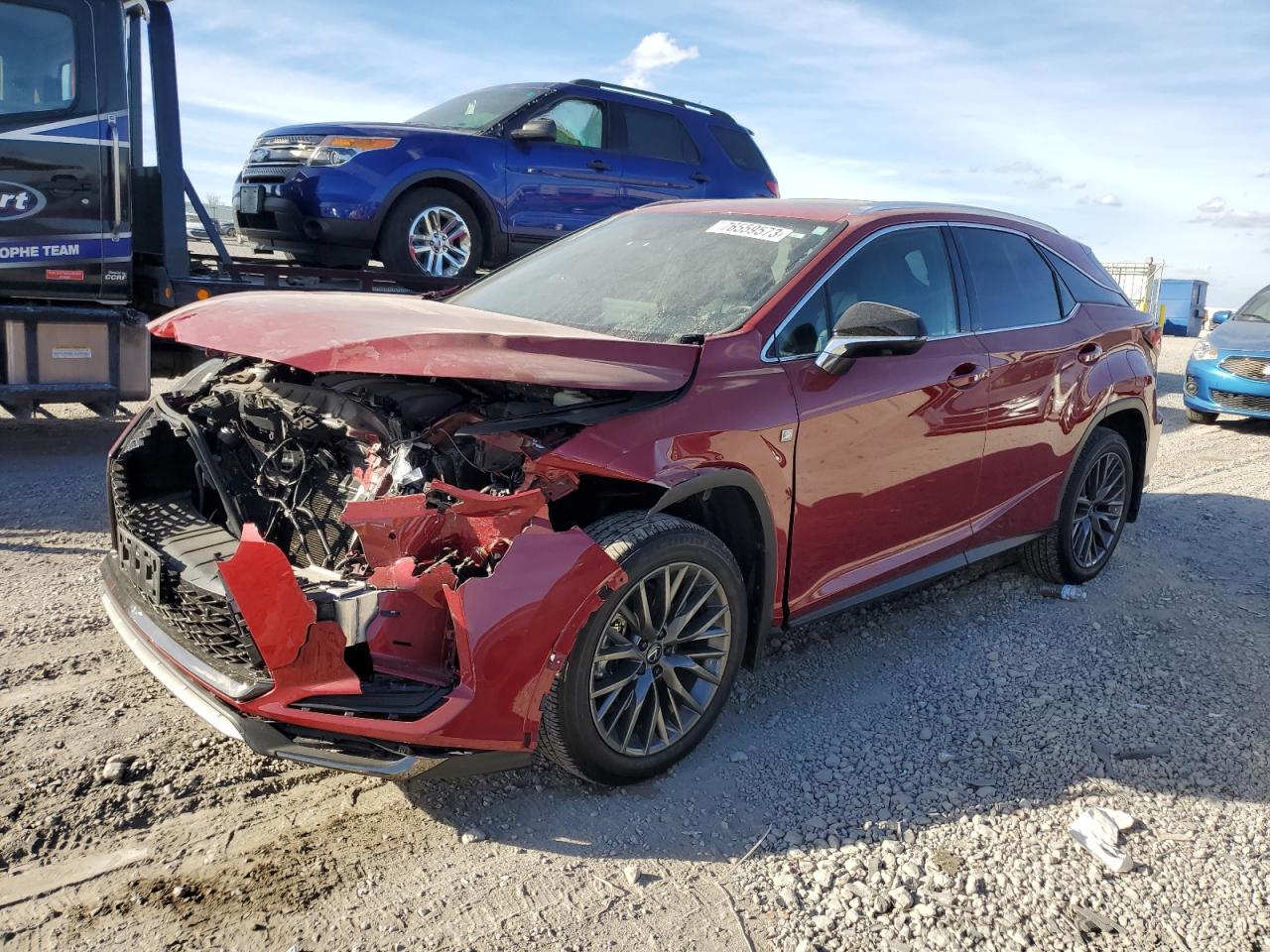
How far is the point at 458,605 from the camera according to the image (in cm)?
261

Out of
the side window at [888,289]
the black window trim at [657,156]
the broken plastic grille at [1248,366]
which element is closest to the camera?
the side window at [888,289]

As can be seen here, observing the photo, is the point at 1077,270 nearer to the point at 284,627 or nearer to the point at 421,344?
the point at 421,344

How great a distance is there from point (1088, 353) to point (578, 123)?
5.23 metres

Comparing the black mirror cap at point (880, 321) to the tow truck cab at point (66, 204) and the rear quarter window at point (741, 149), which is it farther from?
the rear quarter window at point (741, 149)

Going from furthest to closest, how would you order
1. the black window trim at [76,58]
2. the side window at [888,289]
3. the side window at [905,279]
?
the black window trim at [76,58] < the side window at [905,279] < the side window at [888,289]

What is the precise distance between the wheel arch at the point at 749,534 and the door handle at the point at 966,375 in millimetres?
1186

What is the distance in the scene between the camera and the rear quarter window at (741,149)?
9.60 meters

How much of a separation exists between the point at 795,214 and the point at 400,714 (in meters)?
2.56

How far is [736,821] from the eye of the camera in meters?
3.01

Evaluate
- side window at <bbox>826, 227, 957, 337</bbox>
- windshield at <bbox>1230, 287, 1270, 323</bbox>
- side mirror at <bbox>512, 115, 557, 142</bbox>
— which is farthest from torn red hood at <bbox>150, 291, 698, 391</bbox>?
windshield at <bbox>1230, 287, 1270, 323</bbox>

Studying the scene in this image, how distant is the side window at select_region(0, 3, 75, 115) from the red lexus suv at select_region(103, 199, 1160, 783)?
3810 millimetres

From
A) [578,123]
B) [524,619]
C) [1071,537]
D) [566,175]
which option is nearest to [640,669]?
[524,619]

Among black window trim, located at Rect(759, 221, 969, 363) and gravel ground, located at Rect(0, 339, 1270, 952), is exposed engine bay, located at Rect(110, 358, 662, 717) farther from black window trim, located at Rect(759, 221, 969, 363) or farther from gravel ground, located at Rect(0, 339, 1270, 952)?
black window trim, located at Rect(759, 221, 969, 363)

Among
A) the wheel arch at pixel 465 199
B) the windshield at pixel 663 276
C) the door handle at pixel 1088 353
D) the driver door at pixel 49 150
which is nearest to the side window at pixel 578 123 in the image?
the wheel arch at pixel 465 199
